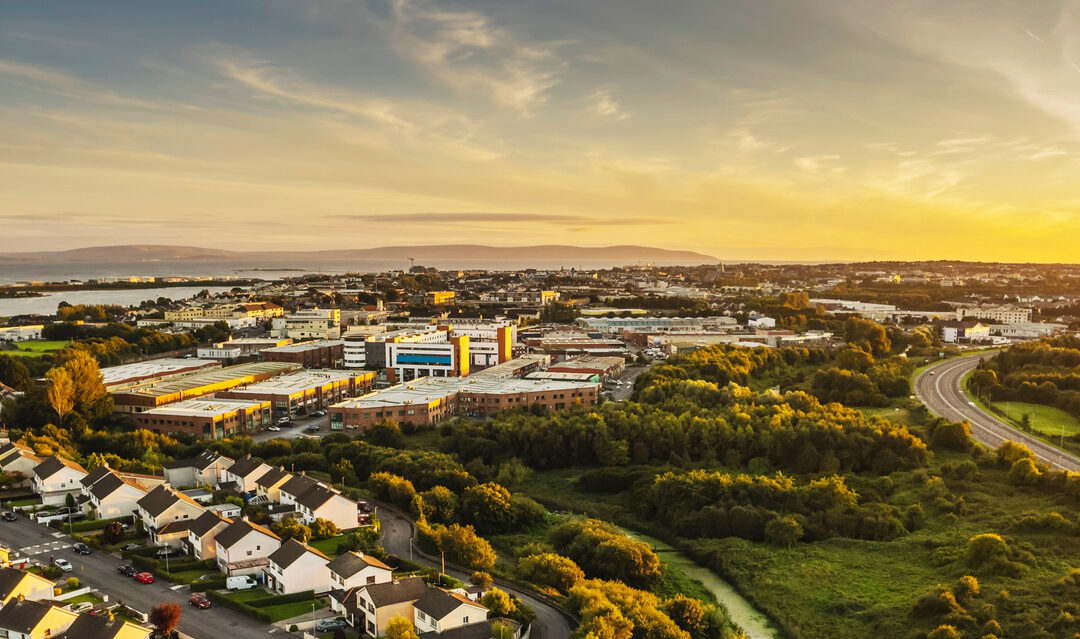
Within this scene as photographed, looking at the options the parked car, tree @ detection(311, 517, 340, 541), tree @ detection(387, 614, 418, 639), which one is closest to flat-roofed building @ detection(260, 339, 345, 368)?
tree @ detection(311, 517, 340, 541)

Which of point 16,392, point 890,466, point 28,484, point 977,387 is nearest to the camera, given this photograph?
point 28,484

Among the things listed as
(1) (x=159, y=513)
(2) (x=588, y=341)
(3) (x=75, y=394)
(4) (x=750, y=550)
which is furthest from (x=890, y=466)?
(2) (x=588, y=341)

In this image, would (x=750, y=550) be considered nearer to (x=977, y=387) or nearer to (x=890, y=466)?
(x=890, y=466)

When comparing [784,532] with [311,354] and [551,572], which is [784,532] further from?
[311,354]

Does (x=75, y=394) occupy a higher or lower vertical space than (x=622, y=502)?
higher

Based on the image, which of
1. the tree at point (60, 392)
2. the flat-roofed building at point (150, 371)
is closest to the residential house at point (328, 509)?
the tree at point (60, 392)

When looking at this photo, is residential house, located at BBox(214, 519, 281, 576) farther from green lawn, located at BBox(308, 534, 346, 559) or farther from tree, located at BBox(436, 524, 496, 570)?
tree, located at BBox(436, 524, 496, 570)

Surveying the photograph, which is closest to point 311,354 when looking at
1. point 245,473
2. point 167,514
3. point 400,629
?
point 245,473
